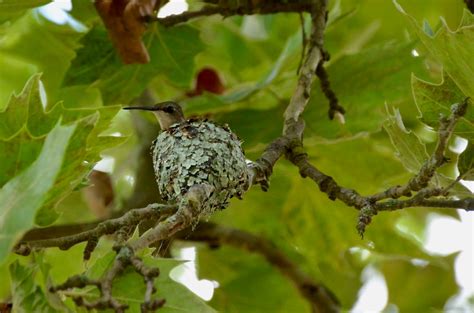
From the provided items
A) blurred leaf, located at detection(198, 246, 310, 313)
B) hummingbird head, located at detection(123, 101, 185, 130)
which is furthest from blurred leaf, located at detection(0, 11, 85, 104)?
blurred leaf, located at detection(198, 246, 310, 313)

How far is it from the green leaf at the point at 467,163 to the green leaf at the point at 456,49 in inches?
6.9

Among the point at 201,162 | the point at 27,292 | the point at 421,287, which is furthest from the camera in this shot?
the point at 421,287

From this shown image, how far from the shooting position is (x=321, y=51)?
9.96 feet

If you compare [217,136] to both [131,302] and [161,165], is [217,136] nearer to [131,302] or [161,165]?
[161,165]

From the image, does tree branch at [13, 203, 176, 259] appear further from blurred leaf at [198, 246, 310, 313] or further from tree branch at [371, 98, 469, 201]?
blurred leaf at [198, 246, 310, 313]

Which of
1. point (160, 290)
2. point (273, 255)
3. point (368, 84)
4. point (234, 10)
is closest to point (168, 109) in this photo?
point (234, 10)

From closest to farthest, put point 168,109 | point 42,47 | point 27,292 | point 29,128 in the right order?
point 27,292 < point 29,128 < point 168,109 < point 42,47

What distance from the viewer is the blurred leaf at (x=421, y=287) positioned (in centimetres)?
449

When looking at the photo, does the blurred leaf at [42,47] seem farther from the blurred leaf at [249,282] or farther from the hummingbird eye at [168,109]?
the blurred leaf at [249,282]

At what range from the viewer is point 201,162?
8.83 ft

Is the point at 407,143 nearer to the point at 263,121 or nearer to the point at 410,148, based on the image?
the point at 410,148

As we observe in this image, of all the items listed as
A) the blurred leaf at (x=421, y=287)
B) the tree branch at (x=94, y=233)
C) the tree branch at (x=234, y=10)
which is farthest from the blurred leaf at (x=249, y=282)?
the tree branch at (x=94, y=233)

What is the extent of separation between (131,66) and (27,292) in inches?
59.5

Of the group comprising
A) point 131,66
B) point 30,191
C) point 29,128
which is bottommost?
point 131,66
